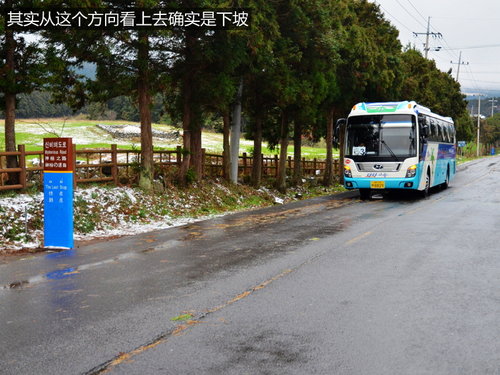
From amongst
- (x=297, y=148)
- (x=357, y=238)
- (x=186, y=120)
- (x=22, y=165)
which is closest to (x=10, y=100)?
(x=22, y=165)

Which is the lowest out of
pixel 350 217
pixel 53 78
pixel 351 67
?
pixel 350 217

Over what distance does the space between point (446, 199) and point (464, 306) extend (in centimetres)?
1469

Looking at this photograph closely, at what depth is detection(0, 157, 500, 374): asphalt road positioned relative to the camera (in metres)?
4.79

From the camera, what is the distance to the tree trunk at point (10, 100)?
45.6 feet

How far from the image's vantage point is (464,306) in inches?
255

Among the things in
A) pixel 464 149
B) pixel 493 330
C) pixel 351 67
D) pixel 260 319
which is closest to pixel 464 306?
pixel 493 330

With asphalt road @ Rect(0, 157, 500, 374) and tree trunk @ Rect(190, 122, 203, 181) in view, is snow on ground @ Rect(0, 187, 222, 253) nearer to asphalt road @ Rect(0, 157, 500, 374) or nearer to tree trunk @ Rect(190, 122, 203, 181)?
asphalt road @ Rect(0, 157, 500, 374)

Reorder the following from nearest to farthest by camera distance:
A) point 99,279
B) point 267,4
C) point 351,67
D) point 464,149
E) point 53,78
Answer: point 99,279, point 53,78, point 267,4, point 351,67, point 464,149

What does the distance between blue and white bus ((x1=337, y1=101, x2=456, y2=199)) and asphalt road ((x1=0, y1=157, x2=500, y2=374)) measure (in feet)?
27.6

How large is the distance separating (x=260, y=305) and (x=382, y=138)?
15.2 metres

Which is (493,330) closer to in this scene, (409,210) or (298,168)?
(409,210)

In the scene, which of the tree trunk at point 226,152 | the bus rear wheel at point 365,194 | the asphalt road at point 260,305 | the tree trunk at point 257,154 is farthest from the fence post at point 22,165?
the tree trunk at point 257,154

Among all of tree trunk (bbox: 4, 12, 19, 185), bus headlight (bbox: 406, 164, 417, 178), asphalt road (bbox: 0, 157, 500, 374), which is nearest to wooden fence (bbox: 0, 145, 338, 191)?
tree trunk (bbox: 4, 12, 19, 185)

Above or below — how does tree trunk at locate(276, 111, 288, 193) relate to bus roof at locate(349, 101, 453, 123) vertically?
below
